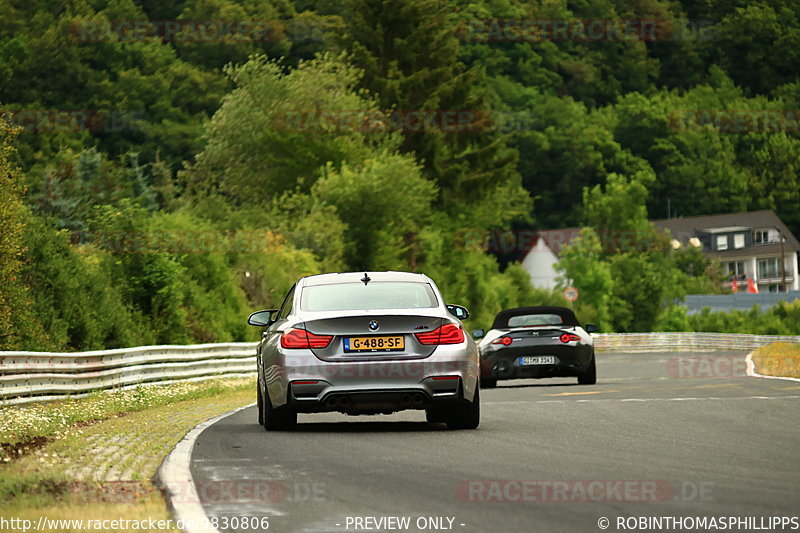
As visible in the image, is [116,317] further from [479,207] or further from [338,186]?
[479,207]

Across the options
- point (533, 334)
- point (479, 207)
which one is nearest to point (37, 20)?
point (479, 207)

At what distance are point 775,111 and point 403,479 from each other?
14578 centimetres

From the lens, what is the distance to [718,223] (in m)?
142

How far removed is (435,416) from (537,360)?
9.67 metres

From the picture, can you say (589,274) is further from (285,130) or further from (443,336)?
(443,336)

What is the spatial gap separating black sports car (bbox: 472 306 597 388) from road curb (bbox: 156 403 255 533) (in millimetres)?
12565

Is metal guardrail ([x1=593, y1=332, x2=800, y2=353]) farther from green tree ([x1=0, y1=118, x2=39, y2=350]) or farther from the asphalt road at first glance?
the asphalt road

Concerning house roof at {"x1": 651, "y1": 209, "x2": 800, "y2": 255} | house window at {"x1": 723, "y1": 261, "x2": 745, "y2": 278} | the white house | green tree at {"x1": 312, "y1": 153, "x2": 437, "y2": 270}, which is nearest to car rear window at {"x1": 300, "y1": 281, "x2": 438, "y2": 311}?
green tree at {"x1": 312, "y1": 153, "x2": 437, "y2": 270}

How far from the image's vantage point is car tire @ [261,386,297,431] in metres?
14.7

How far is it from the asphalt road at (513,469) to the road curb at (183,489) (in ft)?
0.38

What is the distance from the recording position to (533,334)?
25484mm

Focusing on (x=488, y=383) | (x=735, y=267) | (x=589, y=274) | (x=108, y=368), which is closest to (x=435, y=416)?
(x=488, y=383)

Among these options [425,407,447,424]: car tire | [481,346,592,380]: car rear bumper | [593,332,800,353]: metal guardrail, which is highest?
[425,407,447,424]: car tire

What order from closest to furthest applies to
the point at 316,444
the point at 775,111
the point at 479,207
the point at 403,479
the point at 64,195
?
the point at 403,479 < the point at 316,444 < the point at 64,195 < the point at 479,207 < the point at 775,111
